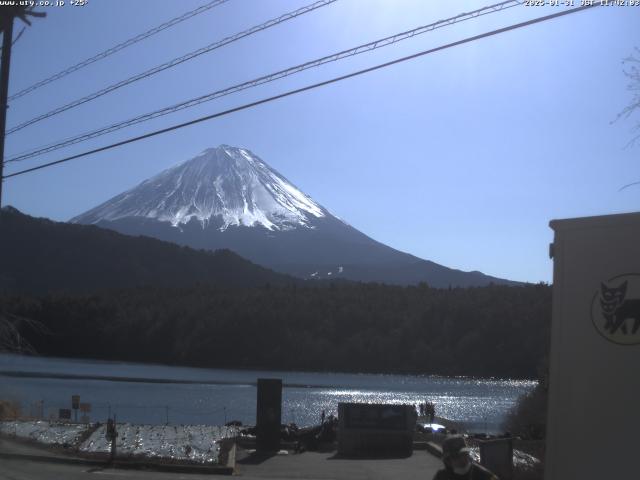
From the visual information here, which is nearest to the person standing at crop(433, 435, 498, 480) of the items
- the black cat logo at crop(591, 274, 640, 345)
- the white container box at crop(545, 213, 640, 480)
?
the white container box at crop(545, 213, 640, 480)

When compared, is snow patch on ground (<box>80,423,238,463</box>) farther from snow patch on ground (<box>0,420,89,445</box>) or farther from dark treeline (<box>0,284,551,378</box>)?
dark treeline (<box>0,284,551,378</box>)

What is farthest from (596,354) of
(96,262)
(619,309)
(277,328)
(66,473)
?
(96,262)

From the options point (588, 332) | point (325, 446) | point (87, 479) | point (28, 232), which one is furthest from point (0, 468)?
point (28, 232)

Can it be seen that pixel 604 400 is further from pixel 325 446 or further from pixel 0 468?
pixel 325 446

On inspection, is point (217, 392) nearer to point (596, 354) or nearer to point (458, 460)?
point (596, 354)

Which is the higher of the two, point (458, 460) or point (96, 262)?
point (96, 262)

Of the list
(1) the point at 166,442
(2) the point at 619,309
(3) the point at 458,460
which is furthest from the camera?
(1) the point at 166,442
